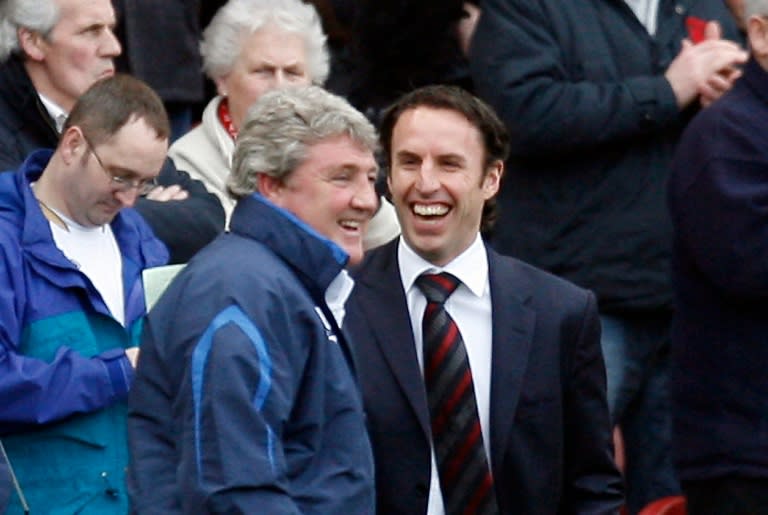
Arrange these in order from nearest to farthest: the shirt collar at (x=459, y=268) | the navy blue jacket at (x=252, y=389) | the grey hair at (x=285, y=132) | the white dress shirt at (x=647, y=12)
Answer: the navy blue jacket at (x=252, y=389)
the grey hair at (x=285, y=132)
the shirt collar at (x=459, y=268)
the white dress shirt at (x=647, y=12)

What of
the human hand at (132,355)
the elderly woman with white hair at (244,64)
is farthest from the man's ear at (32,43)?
the human hand at (132,355)

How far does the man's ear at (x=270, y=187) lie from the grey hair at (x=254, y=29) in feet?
7.63

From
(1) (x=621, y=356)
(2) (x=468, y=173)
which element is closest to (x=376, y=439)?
(2) (x=468, y=173)

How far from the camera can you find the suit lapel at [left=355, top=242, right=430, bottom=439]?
627cm

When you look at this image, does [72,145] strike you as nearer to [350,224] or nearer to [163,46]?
[350,224]

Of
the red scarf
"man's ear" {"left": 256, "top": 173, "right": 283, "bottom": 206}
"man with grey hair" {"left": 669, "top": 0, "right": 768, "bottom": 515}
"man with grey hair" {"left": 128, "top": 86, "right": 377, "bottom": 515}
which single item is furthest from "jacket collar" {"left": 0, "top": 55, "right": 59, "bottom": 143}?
"man with grey hair" {"left": 669, "top": 0, "right": 768, "bottom": 515}

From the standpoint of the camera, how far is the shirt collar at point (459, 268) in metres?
6.46

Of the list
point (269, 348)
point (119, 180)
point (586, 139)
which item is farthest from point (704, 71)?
point (269, 348)

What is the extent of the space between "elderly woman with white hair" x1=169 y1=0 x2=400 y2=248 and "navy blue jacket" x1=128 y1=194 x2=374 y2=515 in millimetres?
2169

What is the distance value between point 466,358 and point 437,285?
242 millimetres

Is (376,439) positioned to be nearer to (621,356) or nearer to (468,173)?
(468,173)

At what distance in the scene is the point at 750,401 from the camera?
6.36m

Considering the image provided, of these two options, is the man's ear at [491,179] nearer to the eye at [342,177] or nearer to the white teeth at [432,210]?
the white teeth at [432,210]

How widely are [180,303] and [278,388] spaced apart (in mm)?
328
